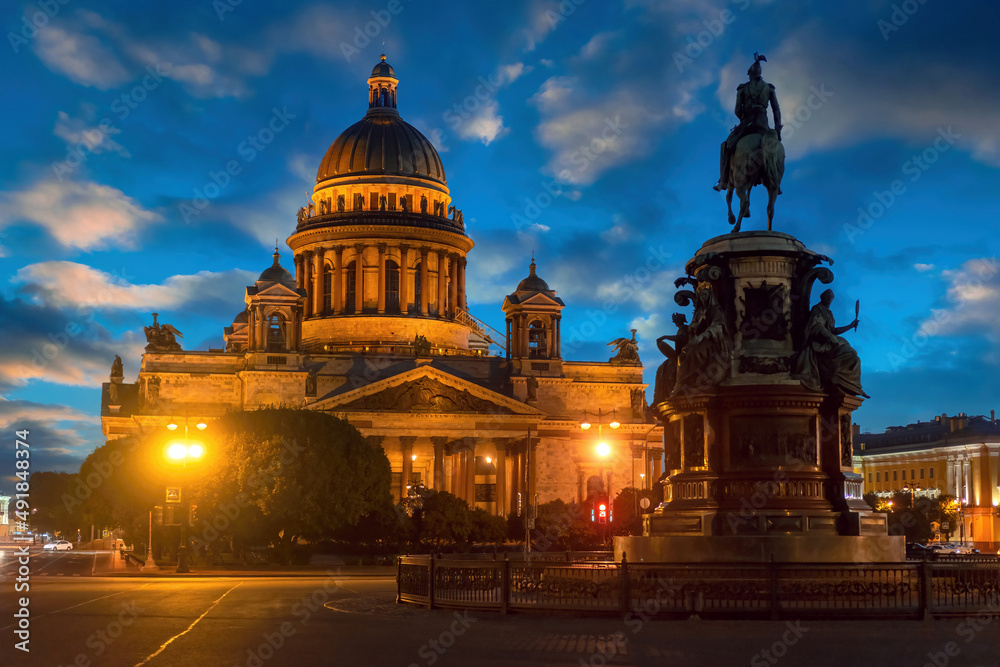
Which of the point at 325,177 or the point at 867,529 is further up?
the point at 325,177

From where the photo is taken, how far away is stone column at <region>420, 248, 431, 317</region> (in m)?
119

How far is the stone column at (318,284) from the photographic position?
120 meters

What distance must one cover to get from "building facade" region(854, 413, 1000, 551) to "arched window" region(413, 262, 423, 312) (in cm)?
4972

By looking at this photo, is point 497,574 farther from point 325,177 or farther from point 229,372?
point 325,177

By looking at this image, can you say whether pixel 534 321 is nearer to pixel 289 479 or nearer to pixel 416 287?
pixel 416 287

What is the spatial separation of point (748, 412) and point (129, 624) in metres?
12.4

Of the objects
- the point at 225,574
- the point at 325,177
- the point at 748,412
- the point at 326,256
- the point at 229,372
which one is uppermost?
the point at 325,177

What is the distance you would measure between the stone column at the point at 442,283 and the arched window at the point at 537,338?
15.5 m

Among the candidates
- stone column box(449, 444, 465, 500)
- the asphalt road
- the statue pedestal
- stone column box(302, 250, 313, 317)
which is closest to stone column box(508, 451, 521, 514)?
stone column box(449, 444, 465, 500)

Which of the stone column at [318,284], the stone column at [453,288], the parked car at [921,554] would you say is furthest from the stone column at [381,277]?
the parked car at [921,554]

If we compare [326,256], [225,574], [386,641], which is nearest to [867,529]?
[386,641]

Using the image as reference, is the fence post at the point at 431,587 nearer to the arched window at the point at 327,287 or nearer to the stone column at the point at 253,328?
the stone column at the point at 253,328

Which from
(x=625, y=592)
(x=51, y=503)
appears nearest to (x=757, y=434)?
(x=625, y=592)

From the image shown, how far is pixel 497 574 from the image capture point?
86.0ft
